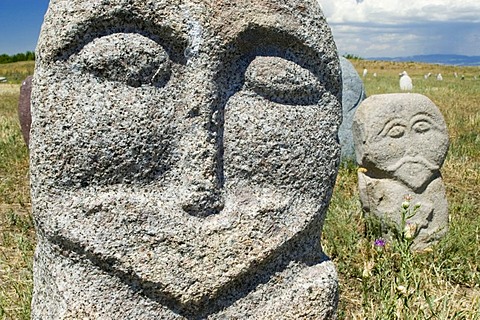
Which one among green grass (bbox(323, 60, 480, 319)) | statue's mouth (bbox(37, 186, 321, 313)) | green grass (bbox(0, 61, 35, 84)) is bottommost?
green grass (bbox(323, 60, 480, 319))

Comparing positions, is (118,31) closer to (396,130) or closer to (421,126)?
(396,130)

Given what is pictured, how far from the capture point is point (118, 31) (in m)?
1.57

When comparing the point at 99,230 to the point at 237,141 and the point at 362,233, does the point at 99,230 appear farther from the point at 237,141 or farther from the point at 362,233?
the point at 362,233

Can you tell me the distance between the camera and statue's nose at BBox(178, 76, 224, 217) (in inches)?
63.2

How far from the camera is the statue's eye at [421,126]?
3.76 m

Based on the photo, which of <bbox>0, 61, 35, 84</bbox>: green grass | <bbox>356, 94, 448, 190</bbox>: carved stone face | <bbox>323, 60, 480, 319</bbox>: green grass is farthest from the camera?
<bbox>0, 61, 35, 84</bbox>: green grass

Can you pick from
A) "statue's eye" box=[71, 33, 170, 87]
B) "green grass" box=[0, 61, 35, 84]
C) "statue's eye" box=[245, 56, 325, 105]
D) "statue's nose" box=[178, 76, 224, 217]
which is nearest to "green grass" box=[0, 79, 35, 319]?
"statue's nose" box=[178, 76, 224, 217]

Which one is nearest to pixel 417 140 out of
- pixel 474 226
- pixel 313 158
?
pixel 474 226

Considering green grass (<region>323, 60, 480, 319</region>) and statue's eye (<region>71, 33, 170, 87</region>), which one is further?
green grass (<region>323, 60, 480, 319</region>)

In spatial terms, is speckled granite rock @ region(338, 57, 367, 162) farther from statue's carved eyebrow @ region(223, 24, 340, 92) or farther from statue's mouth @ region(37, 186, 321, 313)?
statue's mouth @ region(37, 186, 321, 313)

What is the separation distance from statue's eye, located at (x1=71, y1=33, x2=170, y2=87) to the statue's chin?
2.58 meters

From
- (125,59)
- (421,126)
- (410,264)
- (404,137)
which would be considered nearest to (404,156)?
(404,137)

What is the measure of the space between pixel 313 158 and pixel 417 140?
7.36 feet

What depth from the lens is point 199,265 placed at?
64.3 inches
